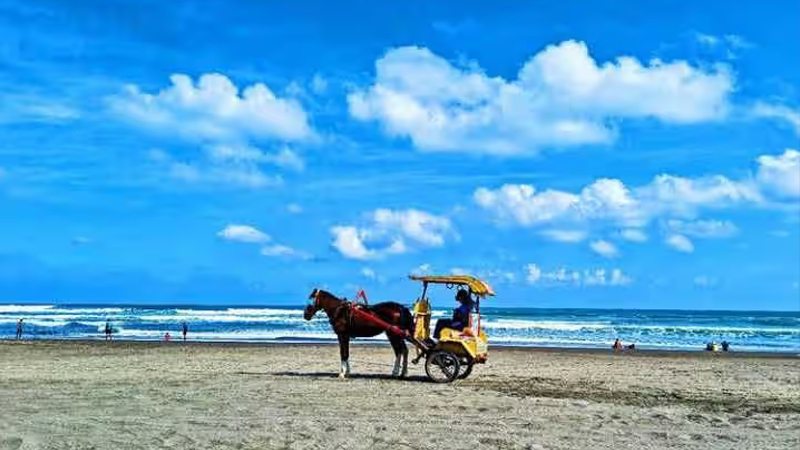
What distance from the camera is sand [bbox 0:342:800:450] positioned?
1002cm

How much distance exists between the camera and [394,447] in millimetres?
9562

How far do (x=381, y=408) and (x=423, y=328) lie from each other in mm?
4233

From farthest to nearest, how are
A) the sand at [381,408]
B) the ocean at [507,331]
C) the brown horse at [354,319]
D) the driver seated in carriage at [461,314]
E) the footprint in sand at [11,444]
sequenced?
the ocean at [507,331] → the brown horse at [354,319] → the driver seated in carriage at [461,314] → the sand at [381,408] → the footprint in sand at [11,444]

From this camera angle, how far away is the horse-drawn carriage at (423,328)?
52.8 feet

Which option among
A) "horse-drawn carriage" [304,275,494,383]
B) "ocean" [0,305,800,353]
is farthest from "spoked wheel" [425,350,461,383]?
"ocean" [0,305,800,353]

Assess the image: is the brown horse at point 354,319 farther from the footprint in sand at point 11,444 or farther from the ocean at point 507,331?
the footprint in sand at point 11,444

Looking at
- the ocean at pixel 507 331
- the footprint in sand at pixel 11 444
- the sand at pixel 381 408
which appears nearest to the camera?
the footprint in sand at pixel 11 444

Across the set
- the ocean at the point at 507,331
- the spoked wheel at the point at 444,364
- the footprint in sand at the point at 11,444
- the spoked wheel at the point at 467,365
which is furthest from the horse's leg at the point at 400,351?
the footprint in sand at the point at 11,444

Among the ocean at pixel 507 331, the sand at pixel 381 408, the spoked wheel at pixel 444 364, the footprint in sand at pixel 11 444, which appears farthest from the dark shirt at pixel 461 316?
the footprint in sand at pixel 11 444

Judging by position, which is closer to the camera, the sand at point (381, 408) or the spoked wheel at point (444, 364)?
the sand at point (381, 408)

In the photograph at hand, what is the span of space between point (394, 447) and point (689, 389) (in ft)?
30.3

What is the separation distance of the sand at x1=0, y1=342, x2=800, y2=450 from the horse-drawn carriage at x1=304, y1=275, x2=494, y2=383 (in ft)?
1.87

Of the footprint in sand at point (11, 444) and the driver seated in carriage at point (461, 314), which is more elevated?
the driver seated in carriage at point (461, 314)

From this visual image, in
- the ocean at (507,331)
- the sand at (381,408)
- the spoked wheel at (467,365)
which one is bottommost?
the sand at (381,408)
